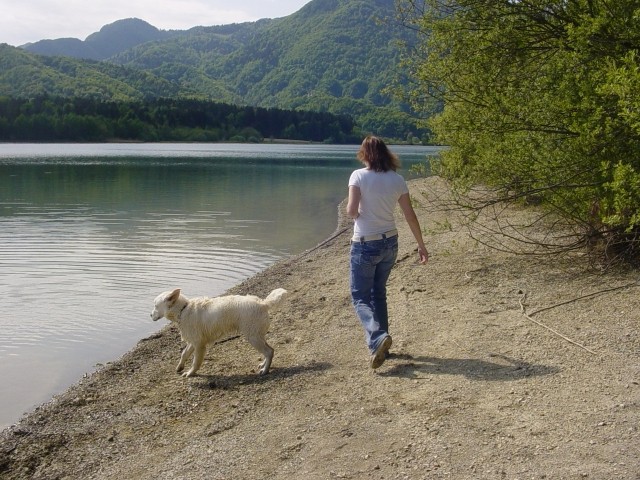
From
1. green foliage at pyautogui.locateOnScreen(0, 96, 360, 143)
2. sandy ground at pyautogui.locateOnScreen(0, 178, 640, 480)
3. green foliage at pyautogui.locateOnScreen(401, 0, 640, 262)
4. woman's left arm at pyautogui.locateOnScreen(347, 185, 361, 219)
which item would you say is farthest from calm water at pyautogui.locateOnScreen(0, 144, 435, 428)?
green foliage at pyautogui.locateOnScreen(0, 96, 360, 143)

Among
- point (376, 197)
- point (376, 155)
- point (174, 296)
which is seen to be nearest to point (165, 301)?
point (174, 296)

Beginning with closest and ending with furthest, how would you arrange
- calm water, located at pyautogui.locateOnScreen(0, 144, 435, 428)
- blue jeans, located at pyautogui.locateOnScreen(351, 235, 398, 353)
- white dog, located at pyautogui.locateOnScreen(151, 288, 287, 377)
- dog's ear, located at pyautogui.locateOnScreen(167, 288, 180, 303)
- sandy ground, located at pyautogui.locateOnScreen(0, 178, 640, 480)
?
sandy ground, located at pyautogui.locateOnScreen(0, 178, 640, 480) → blue jeans, located at pyautogui.locateOnScreen(351, 235, 398, 353) → white dog, located at pyautogui.locateOnScreen(151, 288, 287, 377) → dog's ear, located at pyautogui.locateOnScreen(167, 288, 180, 303) → calm water, located at pyautogui.locateOnScreen(0, 144, 435, 428)

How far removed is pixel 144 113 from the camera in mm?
157375

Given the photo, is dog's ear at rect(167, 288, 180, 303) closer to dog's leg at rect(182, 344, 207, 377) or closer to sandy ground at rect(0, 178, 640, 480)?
dog's leg at rect(182, 344, 207, 377)

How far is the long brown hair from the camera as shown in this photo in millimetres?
7102

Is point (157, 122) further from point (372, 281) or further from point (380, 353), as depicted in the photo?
point (380, 353)

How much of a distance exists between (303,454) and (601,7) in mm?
7503

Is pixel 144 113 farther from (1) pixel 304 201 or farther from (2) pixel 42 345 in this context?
(2) pixel 42 345

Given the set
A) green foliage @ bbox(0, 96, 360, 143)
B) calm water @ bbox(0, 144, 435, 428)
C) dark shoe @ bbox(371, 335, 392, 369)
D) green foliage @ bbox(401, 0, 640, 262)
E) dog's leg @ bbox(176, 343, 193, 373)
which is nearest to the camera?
dark shoe @ bbox(371, 335, 392, 369)

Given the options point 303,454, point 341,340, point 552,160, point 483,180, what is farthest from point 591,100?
point 303,454

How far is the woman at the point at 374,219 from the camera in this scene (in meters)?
7.09

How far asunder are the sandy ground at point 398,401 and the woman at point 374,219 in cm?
50

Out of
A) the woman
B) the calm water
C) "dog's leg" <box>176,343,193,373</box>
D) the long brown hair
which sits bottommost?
the calm water

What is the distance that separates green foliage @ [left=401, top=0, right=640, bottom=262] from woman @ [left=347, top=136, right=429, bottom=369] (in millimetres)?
2661
